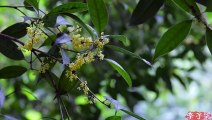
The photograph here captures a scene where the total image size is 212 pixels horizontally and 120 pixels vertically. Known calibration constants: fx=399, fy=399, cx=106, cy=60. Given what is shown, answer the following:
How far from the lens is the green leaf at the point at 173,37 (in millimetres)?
701

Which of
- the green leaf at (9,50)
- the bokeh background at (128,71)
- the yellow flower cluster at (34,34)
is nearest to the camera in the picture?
the yellow flower cluster at (34,34)

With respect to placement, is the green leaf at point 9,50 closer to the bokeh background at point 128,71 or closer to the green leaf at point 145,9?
the green leaf at point 145,9

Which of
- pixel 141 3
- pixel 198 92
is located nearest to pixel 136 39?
pixel 141 3

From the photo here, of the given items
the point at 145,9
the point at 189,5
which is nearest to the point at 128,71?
the point at 145,9

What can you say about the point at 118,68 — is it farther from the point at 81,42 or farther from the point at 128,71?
the point at 128,71

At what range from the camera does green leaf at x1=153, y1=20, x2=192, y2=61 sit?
70cm

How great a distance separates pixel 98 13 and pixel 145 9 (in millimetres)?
167

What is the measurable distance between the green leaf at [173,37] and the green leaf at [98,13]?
114 mm

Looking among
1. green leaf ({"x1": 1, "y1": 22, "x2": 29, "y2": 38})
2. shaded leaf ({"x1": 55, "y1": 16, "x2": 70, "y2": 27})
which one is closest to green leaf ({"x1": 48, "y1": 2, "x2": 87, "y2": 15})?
shaded leaf ({"x1": 55, "y1": 16, "x2": 70, "y2": 27})

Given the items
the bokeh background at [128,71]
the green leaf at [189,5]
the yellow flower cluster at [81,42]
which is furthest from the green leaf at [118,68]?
the bokeh background at [128,71]

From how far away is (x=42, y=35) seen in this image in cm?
66

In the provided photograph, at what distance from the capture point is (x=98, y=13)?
2.15 feet

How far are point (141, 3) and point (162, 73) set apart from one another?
505 millimetres

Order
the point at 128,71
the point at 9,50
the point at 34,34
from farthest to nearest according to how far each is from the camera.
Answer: the point at 128,71, the point at 9,50, the point at 34,34
